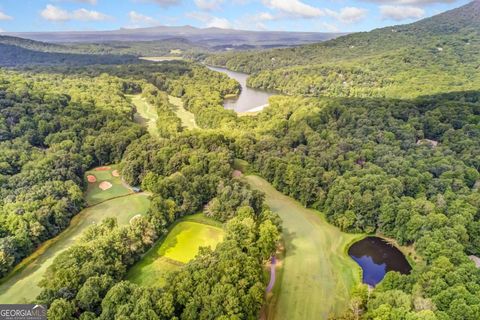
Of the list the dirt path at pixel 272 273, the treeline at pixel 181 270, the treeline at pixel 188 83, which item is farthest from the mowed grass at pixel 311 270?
the treeline at pixel 188 83

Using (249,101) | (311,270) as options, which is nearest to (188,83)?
(249,101)

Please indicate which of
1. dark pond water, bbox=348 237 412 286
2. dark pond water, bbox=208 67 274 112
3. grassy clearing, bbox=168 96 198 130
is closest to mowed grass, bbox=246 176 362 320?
dark pond water, bbox=348 237 412 286

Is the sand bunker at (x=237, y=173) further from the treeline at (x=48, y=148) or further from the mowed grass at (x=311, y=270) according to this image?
the treeline at (x=48, y=148)

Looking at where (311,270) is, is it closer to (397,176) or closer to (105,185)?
(397,176)

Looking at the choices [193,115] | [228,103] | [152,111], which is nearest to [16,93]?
[152,111]

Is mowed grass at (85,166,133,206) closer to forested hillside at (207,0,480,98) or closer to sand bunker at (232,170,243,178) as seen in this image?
sand bunker at (232,170,243,178)

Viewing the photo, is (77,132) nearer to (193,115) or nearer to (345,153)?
(193,115)
